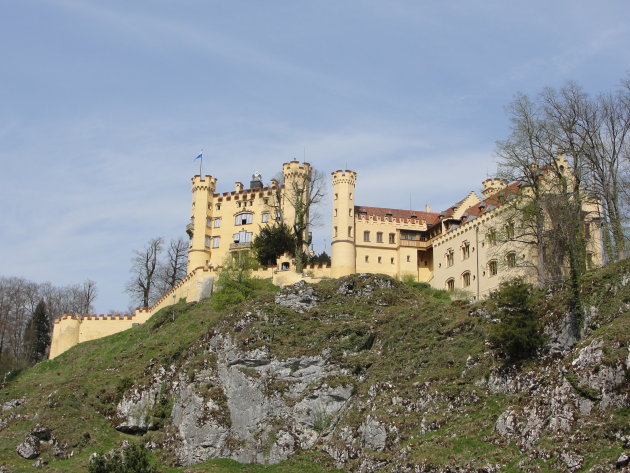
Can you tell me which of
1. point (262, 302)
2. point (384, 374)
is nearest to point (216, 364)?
point (262, 302)

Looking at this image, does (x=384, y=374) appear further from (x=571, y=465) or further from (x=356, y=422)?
(x=571, y=465)

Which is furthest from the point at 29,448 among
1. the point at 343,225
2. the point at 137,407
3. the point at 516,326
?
the point at 343,225

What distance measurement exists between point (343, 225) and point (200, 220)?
1516 cm

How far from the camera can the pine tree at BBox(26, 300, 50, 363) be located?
8969 centimetres

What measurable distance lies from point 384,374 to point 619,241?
1475cm

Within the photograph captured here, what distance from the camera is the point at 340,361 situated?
4962 cm

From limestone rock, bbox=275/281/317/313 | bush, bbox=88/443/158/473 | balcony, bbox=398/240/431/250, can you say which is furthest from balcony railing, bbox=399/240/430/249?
bush, bbox=88/443/158/473

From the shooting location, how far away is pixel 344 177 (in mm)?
79812

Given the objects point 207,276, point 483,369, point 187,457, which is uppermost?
point 207,276

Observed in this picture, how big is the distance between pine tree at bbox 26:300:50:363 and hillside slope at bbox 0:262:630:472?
23.6 metres

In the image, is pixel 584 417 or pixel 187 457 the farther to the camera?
pixel 187 457

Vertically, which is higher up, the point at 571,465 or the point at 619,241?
the point at 619,241

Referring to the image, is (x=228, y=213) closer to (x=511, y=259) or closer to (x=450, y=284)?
(x=450, y=284)

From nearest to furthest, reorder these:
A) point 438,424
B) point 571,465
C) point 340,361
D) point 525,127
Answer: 1. point 571,465
2. point 438,424
3. point 340,361
4. point 525,127
